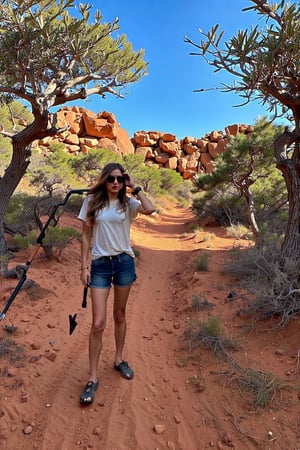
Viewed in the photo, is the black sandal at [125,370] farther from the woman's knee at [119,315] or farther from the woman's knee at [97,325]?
the woman's knee at [97,325]

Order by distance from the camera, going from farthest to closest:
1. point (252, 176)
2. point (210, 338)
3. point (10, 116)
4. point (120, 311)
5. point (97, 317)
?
point (10, 116)
point (252, 176)
point (210, 338)
point (120, 311)
point (97, 317)

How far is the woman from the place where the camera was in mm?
2516

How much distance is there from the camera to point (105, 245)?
255cm

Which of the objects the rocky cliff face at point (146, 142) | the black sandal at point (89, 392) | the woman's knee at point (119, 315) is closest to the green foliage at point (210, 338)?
the woman's knee at point (119, 315)

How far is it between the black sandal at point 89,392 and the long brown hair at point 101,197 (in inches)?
56.4

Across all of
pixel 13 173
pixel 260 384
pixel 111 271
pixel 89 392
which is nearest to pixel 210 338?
pixel 260 384

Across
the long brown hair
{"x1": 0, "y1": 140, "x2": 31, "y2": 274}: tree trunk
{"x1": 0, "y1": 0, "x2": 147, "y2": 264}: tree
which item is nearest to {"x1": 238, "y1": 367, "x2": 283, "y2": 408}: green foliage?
the long brown hair

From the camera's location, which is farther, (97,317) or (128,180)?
(128,180)

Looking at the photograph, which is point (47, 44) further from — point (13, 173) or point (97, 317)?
point (97, 317)

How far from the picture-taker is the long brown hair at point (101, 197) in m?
2.56

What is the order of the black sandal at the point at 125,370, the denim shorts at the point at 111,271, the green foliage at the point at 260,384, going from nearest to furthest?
the green foliage at the point at 260,384, the denim shorts at the point at 111,271, the black sandal at the point at 125,370

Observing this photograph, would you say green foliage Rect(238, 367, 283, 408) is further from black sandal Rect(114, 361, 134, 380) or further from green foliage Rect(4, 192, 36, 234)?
green foliage Rect(4, 192, 36, 234)

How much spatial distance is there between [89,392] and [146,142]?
1629 inches

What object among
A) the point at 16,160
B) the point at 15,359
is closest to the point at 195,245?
the point at 16,160
